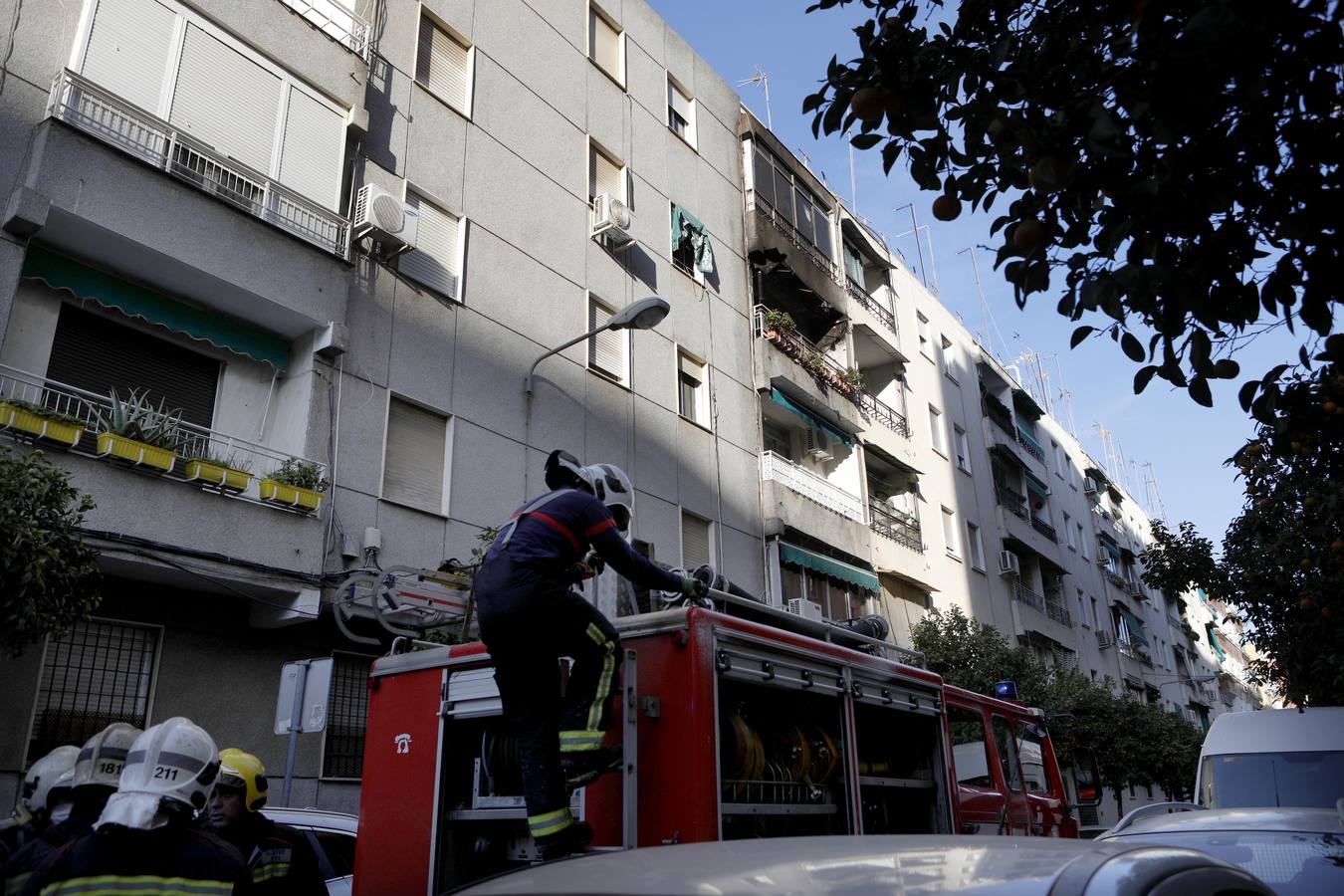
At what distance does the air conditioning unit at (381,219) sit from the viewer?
12.9m

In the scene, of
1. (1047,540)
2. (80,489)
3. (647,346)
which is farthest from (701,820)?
(1047,540)

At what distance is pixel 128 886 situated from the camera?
302 cm

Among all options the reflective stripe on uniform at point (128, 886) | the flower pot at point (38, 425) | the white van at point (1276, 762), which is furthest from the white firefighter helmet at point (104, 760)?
the white van at point (1276, 762)

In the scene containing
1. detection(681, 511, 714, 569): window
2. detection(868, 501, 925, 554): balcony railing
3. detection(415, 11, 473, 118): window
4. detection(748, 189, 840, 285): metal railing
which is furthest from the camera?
detection(868, 501, 925, 554): balcony railing

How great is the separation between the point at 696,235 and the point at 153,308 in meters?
11.0

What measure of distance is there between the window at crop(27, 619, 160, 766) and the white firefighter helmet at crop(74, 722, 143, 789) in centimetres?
687

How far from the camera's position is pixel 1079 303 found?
12.7ft

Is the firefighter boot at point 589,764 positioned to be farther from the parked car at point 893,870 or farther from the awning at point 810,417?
the awning at point 810,417

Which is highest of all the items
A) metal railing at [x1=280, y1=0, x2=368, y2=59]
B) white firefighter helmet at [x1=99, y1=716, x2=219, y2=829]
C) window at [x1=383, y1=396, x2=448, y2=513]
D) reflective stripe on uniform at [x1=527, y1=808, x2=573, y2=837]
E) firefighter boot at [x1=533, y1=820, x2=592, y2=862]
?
metal railing at [x1=280, y1=0, x2=368, y2=59]

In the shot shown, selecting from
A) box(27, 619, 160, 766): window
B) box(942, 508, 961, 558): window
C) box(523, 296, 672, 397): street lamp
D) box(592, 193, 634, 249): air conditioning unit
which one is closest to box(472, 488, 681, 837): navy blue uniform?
box(27, 619, 160, 766): window

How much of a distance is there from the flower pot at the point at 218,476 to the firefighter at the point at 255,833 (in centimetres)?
642

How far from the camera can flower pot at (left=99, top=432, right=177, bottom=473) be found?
971cm

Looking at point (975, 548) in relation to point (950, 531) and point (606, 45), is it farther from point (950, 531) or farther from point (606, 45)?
point (606, 45)

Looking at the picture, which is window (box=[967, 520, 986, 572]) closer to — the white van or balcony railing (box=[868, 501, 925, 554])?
balcony railing (box=[868, 501, 925, 554])
